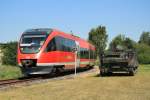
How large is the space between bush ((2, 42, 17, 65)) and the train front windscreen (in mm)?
32028

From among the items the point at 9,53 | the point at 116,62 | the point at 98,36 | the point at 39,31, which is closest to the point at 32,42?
the point at 39,31

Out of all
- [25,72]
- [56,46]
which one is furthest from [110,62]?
[25,72]

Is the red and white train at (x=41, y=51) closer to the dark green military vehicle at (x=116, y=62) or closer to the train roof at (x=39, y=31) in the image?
the train roof at (x=39, y=31)

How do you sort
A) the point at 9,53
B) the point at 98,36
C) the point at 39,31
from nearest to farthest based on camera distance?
the point at 39,31, the point at 9,53, the point at 98,36

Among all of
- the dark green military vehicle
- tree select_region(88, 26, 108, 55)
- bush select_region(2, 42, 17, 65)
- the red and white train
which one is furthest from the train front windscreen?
tree select_region(88, 26, 108, 55)

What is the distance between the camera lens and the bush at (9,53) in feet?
196

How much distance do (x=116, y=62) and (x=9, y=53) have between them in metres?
34.2

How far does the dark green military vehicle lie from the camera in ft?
92.7

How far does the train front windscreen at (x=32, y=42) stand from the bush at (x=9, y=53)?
32028 mm

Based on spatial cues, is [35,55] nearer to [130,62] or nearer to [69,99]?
[130,62]

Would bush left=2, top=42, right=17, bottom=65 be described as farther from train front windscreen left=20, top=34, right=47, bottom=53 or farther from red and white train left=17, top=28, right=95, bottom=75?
train front windscreen left=20, top=34, right=47, bottom=53

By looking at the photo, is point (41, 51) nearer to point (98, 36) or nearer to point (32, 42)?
point (32, 42)

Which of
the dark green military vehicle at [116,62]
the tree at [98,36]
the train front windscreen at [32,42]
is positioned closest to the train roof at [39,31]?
the train front windscreen at [32,42]

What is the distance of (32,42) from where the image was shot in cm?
2755
